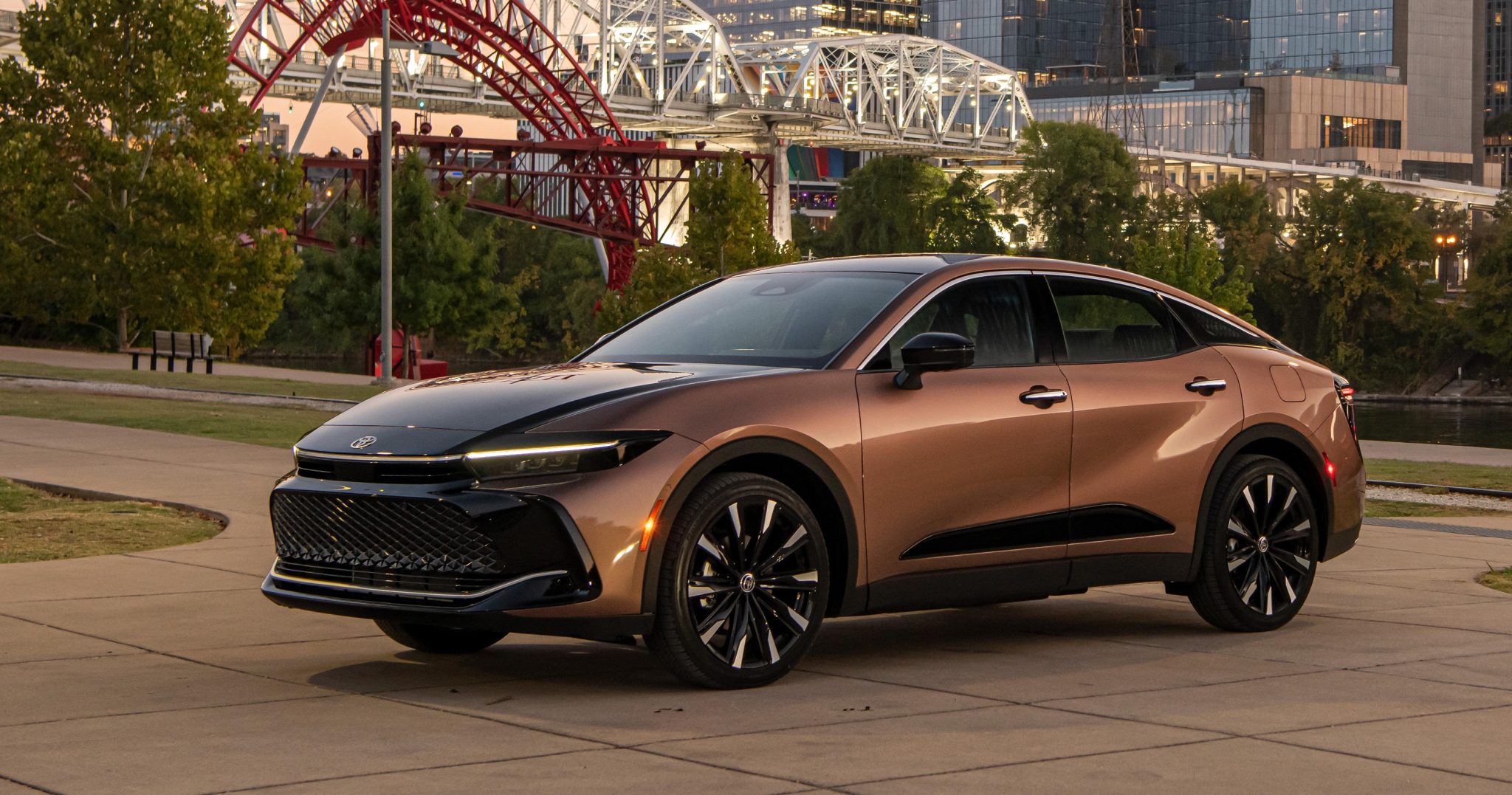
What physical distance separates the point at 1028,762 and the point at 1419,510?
456 inches

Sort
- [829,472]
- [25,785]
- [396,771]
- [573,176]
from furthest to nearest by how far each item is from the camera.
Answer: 1. [573,176]
2. [829,472]
3. [396,771]
4. [25,785]

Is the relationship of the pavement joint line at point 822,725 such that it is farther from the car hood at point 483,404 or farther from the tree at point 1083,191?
the tree at point 1083,191

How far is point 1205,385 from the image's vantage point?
8547 millimetres

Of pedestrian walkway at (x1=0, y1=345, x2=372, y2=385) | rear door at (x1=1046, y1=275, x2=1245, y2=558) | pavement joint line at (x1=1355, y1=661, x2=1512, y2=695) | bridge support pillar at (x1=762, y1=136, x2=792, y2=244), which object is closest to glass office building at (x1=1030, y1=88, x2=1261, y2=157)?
bridge support pillar at (x1=762, y1=136, x2=792, y2=244)

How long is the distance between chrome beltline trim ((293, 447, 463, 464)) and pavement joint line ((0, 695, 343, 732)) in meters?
0.84

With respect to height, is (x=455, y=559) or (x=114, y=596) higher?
(x=455, y=559)

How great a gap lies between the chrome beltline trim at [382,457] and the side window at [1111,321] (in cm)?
294

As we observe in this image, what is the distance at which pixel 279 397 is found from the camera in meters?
29.8

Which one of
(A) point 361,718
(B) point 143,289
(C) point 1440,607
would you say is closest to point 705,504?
(A) point 361,718

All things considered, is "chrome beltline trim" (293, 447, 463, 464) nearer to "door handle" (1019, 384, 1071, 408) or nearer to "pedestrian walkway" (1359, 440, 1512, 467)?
"door handle" (1019, 384, 1071, 408)

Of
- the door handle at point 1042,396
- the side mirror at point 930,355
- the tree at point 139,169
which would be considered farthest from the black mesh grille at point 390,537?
the tree at point 139,169

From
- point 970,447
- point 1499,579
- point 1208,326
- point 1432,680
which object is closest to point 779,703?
point 970,447

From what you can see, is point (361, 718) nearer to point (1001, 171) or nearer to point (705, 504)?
point (705, 504)

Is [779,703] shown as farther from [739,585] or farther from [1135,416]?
[1135,416]
